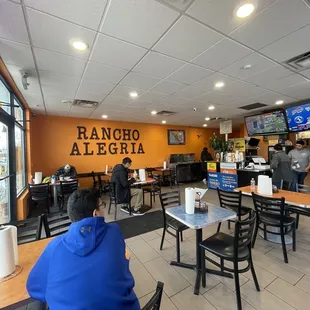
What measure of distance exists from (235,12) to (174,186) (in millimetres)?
6717

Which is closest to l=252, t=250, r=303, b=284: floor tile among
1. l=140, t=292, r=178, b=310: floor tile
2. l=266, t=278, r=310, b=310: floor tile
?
l=266, t=278, r=310, b=310: floor tile

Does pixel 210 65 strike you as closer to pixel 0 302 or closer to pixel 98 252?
pixel 98 252

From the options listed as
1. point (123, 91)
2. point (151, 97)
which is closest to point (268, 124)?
point (151, 97)

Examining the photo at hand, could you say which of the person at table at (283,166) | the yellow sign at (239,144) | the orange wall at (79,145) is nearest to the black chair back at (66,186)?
the orange wall at (79,145)

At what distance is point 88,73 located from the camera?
2986mm

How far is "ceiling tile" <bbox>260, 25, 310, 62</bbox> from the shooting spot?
82.9 inches

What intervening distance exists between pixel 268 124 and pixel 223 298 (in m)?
5.34

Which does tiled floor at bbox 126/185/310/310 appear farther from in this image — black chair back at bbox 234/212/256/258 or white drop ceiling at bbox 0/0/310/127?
white drop ceiling at bbox 0/0/310/127

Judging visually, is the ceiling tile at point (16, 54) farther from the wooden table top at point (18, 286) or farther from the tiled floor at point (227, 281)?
the tiled floor at point (227, 281)

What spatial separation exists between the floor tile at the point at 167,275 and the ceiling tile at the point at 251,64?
10.4ft

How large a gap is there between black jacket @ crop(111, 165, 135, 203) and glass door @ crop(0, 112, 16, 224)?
77.4 inches

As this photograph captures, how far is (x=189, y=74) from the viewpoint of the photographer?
312 cm

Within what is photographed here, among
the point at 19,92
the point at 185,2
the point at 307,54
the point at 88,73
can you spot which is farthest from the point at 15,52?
the point at 307,54

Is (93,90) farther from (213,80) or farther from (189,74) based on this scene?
(213,80)
